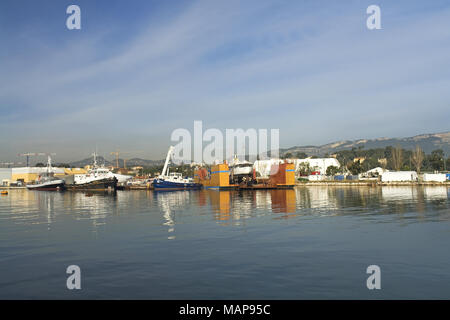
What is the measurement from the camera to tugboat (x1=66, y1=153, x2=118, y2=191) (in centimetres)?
8888

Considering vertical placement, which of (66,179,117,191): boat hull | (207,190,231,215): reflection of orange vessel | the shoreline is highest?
(66,179,117,191): boat hull

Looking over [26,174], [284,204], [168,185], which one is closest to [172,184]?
[168,185]

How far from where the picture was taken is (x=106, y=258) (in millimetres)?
15539

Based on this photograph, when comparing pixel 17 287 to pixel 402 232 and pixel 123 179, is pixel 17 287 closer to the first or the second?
pixel 402 232

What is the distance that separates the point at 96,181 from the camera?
91.2 meters

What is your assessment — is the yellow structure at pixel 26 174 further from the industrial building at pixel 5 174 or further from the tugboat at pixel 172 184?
the tugboat at pixel 172 184

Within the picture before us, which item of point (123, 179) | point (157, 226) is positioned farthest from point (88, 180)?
point (157, 226)

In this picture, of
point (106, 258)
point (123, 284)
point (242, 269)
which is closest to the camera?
point (123, 284)

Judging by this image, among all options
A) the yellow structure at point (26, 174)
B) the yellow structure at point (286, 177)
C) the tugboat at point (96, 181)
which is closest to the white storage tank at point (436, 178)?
the yellow structure at point (286, 177)

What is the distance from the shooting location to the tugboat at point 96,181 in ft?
292

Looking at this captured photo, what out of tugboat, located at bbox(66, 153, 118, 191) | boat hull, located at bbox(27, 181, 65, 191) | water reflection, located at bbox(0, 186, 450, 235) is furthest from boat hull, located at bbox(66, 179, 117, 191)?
water reflection, located at bbox(0, 186, 450, 235)

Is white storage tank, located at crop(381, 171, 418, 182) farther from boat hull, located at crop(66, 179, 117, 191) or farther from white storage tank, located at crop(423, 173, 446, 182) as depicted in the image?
boat hull, located at crop(66, 179, 117, 191)

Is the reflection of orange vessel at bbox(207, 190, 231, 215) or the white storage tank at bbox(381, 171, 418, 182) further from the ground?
the white storage tank at bbox(381, 171, 418, 182)
